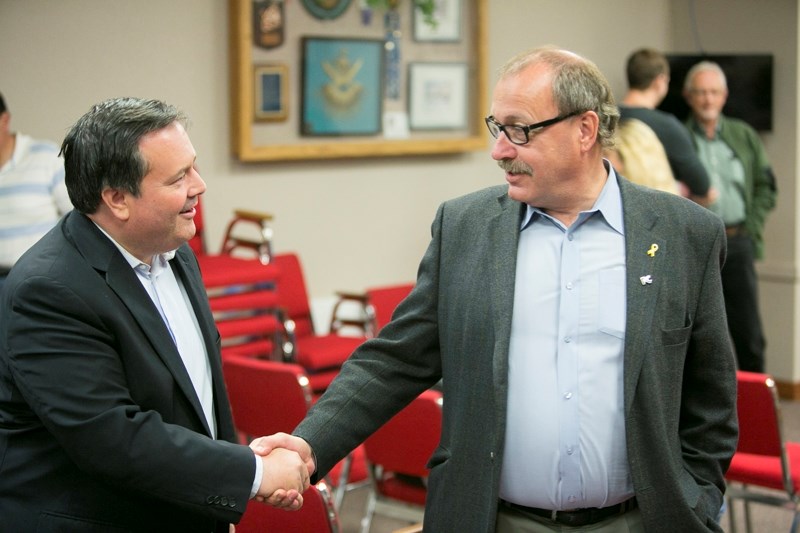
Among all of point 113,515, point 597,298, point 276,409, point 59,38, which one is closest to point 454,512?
point 597,298

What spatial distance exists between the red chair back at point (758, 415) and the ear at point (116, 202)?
220 centimetres

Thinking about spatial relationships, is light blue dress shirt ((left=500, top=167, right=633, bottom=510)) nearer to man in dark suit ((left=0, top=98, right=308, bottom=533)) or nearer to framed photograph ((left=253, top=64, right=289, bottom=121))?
man in dark suit ((left=0, top=98, right=308, bottom=533))

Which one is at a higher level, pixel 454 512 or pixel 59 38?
pixel 59 38

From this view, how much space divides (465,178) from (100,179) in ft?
15.5

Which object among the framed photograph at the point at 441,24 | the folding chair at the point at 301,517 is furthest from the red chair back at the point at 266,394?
the framed photograph at the point at 441,24

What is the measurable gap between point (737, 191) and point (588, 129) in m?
4.01

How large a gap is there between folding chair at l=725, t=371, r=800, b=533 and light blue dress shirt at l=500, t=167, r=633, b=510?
4.99ft

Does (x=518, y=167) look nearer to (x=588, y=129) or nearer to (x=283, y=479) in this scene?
(x=588, y=129)

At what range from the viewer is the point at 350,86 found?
6.11m

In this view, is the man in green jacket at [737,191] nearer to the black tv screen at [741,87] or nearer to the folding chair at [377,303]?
the black tv screen at [741,87]

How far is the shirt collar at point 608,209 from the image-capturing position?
7.50ft

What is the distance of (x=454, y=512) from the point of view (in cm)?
228

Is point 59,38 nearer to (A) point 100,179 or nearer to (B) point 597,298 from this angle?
(A) point 100,179

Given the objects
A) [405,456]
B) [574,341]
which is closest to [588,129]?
[574,341]
